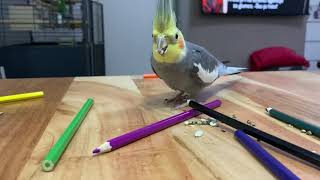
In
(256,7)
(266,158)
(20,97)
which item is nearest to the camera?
(266,158)

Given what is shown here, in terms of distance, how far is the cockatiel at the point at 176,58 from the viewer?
43cm

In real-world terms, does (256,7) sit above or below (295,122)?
above

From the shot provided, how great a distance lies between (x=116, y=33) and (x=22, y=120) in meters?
1.28

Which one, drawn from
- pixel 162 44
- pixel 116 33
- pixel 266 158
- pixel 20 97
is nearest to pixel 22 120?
pixel 20 97

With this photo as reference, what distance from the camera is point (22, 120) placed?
0.44m

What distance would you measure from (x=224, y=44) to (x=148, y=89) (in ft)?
3.29

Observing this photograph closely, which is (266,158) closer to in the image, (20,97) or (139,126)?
(139,126)

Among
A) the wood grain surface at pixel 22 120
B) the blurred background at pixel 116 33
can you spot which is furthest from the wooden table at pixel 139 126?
the blurred background at pixel 116 33

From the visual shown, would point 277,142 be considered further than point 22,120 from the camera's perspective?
No

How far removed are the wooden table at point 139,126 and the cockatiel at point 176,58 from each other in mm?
50

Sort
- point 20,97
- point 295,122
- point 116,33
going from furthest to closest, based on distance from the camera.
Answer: point 116,33, point 20,97, point 295,122

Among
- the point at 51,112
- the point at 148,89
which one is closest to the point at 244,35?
the point at 148,89

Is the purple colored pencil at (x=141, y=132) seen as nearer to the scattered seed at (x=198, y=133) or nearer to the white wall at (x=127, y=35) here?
the scattered seed at (x=198, y=133)

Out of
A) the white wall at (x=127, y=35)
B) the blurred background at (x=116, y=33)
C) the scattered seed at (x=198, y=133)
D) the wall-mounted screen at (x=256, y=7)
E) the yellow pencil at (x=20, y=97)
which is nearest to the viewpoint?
the scattered seed at (x=198, y=133)
